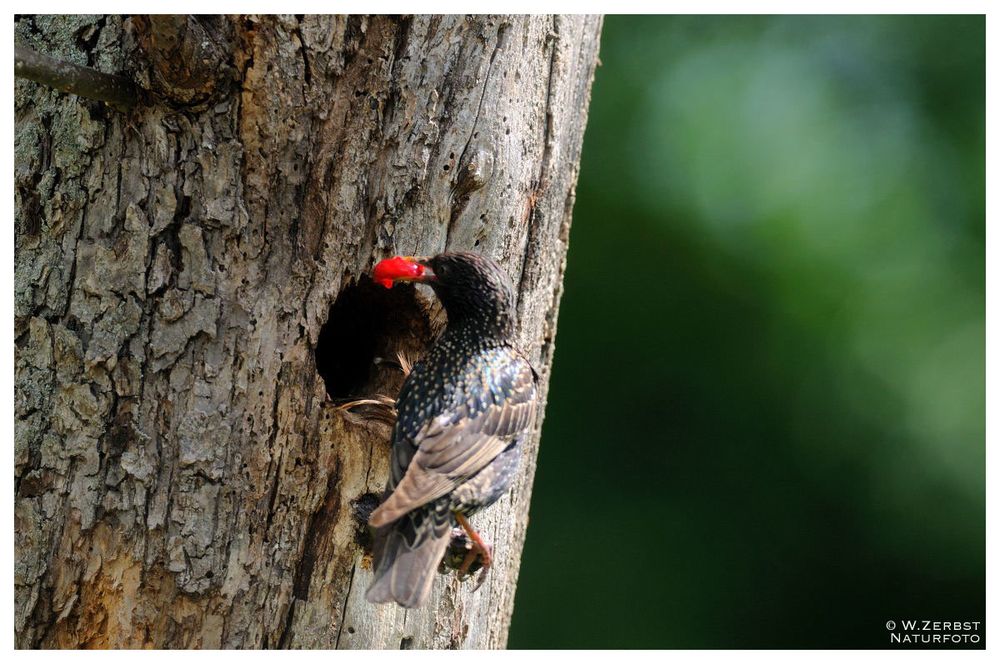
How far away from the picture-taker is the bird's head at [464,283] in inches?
105

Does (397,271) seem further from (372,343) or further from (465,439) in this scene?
(372,343)

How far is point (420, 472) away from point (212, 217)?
0.86m

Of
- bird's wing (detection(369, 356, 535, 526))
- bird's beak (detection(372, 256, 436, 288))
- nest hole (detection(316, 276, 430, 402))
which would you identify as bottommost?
bird's wing (detection(369, 356, 535, 526))

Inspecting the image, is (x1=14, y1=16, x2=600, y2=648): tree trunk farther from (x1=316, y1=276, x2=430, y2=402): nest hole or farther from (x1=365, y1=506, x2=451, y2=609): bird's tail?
(x1=316, y1=276, x2=430, y2=402): nest hole

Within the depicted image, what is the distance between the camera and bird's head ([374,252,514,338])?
105 inches

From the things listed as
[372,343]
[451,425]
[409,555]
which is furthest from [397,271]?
[409,555]

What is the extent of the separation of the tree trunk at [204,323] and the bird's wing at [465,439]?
0.20 metres

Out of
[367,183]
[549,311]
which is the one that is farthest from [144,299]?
[549,311]

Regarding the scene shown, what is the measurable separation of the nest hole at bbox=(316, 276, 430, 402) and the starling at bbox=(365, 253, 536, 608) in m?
0.21

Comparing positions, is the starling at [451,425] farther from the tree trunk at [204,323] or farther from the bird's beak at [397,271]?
the tree trunk at [204,323]

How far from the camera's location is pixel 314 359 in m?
2.66

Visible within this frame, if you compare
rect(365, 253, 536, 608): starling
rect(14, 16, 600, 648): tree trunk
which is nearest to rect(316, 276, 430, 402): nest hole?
rect(365, 253, 536, 608): starling

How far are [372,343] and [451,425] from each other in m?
0.63

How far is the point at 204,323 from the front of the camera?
2598mm
